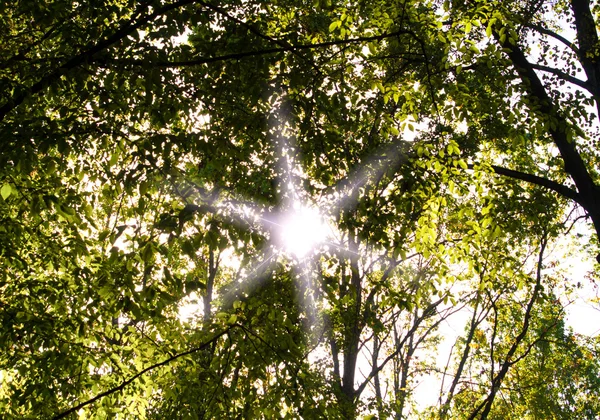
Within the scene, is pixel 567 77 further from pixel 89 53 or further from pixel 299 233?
pixel 89 53

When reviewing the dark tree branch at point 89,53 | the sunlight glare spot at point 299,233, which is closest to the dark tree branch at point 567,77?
the sunlight glare spot at point 299,233

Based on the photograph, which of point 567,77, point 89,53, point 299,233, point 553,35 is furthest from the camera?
point 553,35

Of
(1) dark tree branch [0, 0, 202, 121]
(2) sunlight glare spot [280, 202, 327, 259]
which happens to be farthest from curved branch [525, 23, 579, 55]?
(1) dark tree branch [0, 0, 202, 121]

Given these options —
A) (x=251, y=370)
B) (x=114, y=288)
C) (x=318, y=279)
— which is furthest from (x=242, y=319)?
(x=114, y=288)

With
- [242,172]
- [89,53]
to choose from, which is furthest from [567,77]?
[89,53]

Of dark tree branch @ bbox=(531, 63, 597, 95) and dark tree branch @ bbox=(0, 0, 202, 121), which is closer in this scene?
dark tree branch @ bbox=(0, 0, 202, 121)

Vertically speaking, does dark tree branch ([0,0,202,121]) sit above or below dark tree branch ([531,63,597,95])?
below

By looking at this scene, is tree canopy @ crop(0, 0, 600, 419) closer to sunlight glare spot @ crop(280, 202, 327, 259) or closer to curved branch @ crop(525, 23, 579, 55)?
sunlight glare spot @ crop(280, 202, 327, 259)

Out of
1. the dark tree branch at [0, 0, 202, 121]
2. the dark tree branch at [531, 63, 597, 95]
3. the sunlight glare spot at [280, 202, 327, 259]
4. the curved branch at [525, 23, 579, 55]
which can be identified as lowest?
the sunlight glare spot at [280, 202, 327, 259]

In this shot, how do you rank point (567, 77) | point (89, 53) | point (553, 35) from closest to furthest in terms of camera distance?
point (89, 53)
point (567, 77)
point (553, 35)

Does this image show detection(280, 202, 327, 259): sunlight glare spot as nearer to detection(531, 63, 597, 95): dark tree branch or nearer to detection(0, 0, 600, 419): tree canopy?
detection(0, 0, 600, 419): tree canopy

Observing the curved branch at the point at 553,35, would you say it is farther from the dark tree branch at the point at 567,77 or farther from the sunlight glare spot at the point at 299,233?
the sunlight glare spot at the point at 299,233

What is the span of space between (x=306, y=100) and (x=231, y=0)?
166 centimetres

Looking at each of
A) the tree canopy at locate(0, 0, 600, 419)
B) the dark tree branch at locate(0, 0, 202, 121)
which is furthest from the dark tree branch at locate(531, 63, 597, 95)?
the dark tree branch at locate(0, 0, 202, 121)
